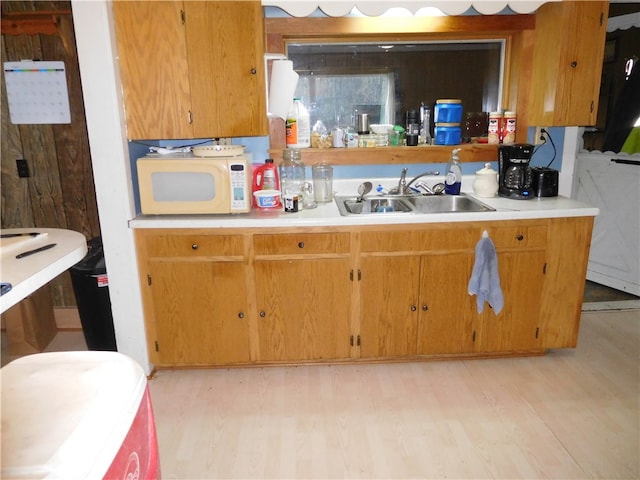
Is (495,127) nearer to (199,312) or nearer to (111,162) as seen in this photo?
(199,312)

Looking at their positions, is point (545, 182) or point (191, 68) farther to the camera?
point (545, 182)

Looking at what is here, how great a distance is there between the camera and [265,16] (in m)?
2.63

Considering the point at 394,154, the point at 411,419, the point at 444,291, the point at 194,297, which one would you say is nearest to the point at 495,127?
the point at 394,154

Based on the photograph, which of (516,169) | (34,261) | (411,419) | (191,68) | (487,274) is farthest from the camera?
(516,169)

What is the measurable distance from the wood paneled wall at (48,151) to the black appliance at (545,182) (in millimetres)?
2720

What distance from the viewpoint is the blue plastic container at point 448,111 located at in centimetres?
284

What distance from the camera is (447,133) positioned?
113 inches

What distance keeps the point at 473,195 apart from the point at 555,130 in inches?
27.0

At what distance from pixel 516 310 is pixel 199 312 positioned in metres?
1.73

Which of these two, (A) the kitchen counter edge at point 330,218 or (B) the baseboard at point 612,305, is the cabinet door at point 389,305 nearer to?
(A) the kitchen counter edge at point 330,218

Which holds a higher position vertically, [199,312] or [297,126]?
[297,126]

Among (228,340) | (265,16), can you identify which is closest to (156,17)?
(265,16)

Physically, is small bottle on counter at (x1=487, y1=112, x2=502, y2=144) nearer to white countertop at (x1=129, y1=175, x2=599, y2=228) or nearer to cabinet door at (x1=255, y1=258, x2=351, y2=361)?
white countertop at (x1=129, y1=175, x2=599, y2=228)

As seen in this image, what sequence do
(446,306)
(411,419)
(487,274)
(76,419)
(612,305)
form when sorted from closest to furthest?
(76,419) < (411,419) < (487,274) < (446,306) < (612,305)
